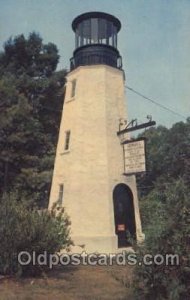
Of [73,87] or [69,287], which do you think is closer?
[69,287]

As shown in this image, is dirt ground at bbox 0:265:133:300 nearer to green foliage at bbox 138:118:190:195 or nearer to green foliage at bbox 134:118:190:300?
green foliage at bbox 134:118:190:300

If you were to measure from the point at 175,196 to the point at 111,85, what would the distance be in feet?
47.4

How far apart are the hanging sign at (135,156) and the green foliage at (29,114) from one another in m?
5.12

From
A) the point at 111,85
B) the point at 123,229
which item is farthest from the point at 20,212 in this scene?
the point at 111,85

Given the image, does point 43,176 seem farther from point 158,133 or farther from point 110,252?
point 158,133

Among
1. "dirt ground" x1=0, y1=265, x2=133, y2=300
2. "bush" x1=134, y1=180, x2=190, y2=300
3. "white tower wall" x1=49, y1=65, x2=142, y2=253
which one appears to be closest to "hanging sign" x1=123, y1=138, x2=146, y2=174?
"white tower wall" x1=49, y1=65, x2=142, y2=253

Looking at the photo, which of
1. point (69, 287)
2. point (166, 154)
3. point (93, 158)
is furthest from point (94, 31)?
point (166, 154)

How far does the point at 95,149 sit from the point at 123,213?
3.57m

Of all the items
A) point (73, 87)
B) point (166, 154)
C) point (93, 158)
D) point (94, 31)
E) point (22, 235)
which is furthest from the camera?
point (166, 154)

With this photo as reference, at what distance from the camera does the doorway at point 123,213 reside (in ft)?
71.2

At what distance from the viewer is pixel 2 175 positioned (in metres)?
26.1

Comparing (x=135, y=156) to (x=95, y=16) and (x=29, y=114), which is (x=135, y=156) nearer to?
(x=95, y=16)

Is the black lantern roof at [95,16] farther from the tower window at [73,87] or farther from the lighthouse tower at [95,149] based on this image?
the tower window at [73,87]

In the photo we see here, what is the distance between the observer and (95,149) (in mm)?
21891
